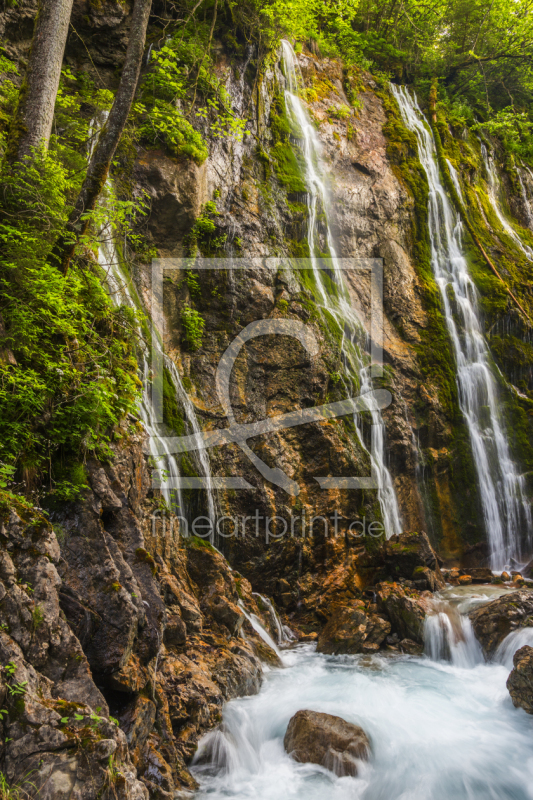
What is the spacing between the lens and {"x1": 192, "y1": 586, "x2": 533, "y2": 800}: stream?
4746 millimetres

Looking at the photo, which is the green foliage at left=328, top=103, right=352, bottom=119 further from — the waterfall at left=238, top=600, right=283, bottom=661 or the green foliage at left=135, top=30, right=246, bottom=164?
the waterfall at left=238, top=600, right=283, bottom=661

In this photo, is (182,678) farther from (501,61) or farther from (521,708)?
(501,61)

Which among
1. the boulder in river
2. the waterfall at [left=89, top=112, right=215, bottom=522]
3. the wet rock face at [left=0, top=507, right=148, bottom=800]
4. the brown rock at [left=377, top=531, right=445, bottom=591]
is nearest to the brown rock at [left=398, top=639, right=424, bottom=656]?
the boulder in river

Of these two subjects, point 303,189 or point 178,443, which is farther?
point 303,189

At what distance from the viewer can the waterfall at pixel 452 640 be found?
7.49 m

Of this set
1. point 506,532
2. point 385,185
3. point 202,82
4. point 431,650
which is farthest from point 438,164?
point 431,650

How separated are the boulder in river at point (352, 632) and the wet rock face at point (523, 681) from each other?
2301 millimetres

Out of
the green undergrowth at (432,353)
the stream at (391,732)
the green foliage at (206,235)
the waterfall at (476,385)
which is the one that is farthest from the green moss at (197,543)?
the waterfall at (476,385)

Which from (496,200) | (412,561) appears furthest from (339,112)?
(412,561)

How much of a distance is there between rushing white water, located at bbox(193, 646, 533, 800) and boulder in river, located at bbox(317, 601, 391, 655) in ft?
1.42

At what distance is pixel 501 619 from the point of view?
7469 mm

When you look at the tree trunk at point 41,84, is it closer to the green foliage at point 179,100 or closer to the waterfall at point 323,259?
the green foliage at point 179,100

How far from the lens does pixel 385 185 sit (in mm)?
15500

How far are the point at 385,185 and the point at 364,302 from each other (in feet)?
15.3
